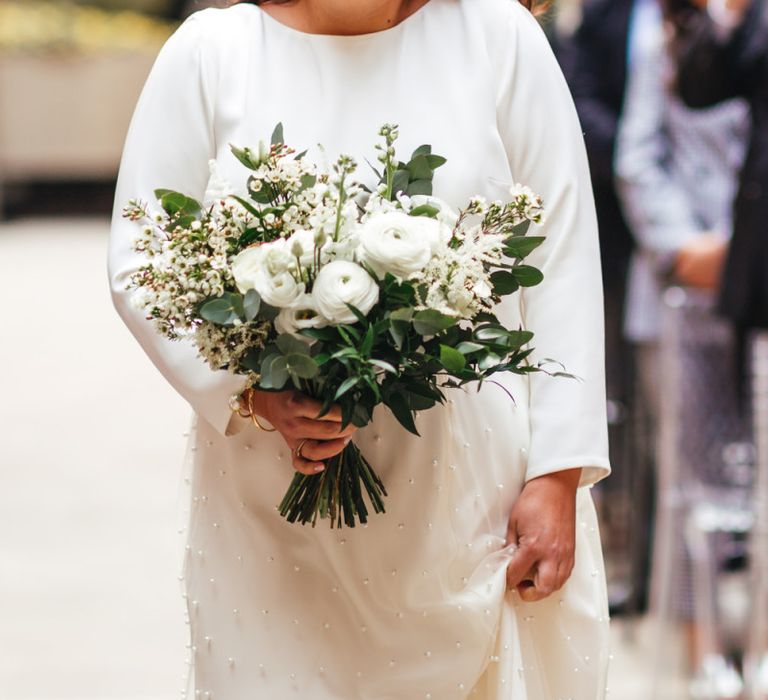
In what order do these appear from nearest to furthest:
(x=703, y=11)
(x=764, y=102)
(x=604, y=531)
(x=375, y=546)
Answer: (x=375, y=546) < (x=764, y=102) < (x=703, y=11) < (x=604, y=531)

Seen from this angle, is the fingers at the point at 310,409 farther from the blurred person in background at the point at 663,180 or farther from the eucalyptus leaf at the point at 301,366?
the blurred person in background at the point at 663,180

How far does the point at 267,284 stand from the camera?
2211mm

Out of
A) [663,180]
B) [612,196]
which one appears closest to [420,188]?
[663,180]

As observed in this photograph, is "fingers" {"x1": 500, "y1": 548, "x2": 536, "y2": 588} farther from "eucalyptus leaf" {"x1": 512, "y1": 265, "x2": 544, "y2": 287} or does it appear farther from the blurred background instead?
the blurred background

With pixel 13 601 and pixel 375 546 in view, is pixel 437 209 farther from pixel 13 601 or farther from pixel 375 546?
pixel 13 601

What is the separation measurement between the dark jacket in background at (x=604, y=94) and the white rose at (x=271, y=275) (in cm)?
328

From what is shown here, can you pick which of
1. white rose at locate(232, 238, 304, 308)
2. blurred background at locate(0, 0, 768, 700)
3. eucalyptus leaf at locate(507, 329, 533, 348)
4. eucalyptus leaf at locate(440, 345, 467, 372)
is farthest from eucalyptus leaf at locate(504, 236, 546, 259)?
blurred background at locate(0, 0, 768, 700)

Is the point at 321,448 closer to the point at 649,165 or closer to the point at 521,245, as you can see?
the point at 521,245

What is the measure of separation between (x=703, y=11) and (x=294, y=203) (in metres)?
2.76

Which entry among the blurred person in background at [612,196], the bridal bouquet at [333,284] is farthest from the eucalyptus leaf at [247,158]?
the blurred person in background at [612,196]

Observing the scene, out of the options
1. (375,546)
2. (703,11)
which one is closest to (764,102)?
(703,11)

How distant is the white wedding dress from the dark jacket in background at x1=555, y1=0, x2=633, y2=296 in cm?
276

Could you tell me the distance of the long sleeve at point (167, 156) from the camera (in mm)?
2566

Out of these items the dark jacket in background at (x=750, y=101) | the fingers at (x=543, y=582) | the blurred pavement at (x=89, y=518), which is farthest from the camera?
the blurred pavement at (x=89, y=518)
